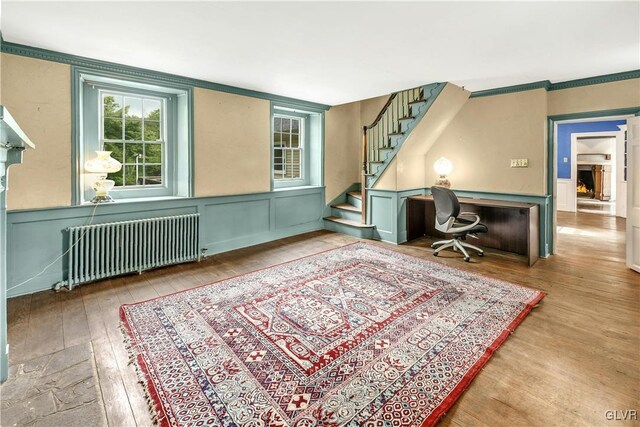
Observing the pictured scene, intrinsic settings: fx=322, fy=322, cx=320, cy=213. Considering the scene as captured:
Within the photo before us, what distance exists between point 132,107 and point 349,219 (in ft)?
12.8

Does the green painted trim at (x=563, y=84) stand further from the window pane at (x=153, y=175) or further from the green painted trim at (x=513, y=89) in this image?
the window pane at (x=153, y=175)

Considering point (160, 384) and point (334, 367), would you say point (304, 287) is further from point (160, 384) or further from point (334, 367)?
point (160, 384)

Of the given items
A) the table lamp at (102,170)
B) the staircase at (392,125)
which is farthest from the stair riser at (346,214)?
the table lamp at (102,170)

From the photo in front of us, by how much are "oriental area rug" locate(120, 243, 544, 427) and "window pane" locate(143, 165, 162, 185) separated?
1880 mm

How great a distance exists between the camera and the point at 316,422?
163 cm

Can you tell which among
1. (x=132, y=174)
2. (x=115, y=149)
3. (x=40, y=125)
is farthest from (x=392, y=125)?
(x=40, y=125)

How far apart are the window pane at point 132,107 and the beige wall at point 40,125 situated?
0.70 meters

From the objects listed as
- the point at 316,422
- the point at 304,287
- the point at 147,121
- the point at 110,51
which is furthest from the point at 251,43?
the point at 316,422

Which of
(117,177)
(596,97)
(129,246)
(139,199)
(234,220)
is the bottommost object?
(129,246)

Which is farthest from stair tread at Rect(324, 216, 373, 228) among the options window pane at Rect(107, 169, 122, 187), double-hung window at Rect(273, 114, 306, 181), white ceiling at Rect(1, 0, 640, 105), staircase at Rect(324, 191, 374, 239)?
window pane at Rect(107, 169, 122, 187)

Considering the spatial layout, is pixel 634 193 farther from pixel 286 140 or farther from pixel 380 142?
pixel 286 140

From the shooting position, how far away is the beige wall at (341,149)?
6344 millimetres

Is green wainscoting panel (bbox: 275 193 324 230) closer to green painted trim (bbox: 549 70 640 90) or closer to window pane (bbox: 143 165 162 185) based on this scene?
window pane (bbox: 143 165 162 185)

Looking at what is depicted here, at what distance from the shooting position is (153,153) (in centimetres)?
432
